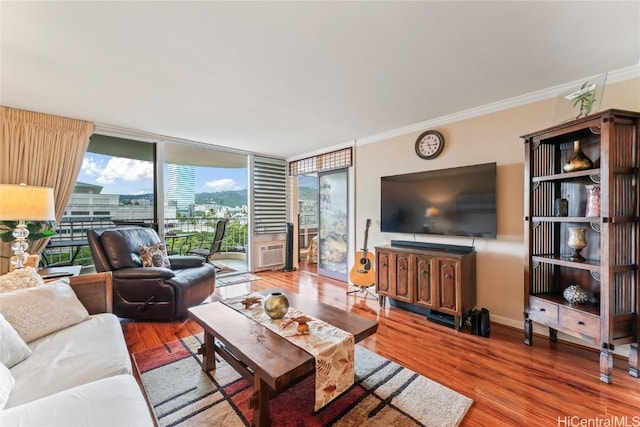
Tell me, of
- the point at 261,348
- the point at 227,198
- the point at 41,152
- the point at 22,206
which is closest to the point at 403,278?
the point at 261,348

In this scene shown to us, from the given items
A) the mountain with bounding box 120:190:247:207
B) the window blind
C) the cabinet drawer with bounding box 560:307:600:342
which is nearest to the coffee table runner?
the cabinet drawer with bounding box 560:307:600:342

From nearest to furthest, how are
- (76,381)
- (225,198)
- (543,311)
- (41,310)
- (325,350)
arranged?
1. (76,381)
2. (325,350)
3. (41,310)
4. (543,311)
5. (225,198)

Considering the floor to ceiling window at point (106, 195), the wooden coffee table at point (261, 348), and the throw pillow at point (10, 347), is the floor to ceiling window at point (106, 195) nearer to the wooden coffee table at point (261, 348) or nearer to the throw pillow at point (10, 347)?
the throw pillow at point (10, 347)

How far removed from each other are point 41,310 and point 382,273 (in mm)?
2944

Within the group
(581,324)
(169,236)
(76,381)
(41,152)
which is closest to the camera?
(76,381)

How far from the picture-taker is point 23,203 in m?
2.02

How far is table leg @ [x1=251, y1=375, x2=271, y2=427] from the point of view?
1345 mm

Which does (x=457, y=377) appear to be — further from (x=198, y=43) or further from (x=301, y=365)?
(x=198, y=43)

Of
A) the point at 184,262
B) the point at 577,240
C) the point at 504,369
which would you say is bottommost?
the point at 504,369

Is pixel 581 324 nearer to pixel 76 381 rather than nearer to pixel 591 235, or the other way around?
pixel 591 235

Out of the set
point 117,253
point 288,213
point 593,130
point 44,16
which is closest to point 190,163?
point 288,213

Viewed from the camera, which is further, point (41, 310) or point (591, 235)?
point (591, 235)

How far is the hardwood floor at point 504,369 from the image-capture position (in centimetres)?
155

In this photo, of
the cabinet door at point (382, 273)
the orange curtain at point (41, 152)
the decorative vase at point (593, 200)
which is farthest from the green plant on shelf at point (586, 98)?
the orange curtain at point (41, 152)
